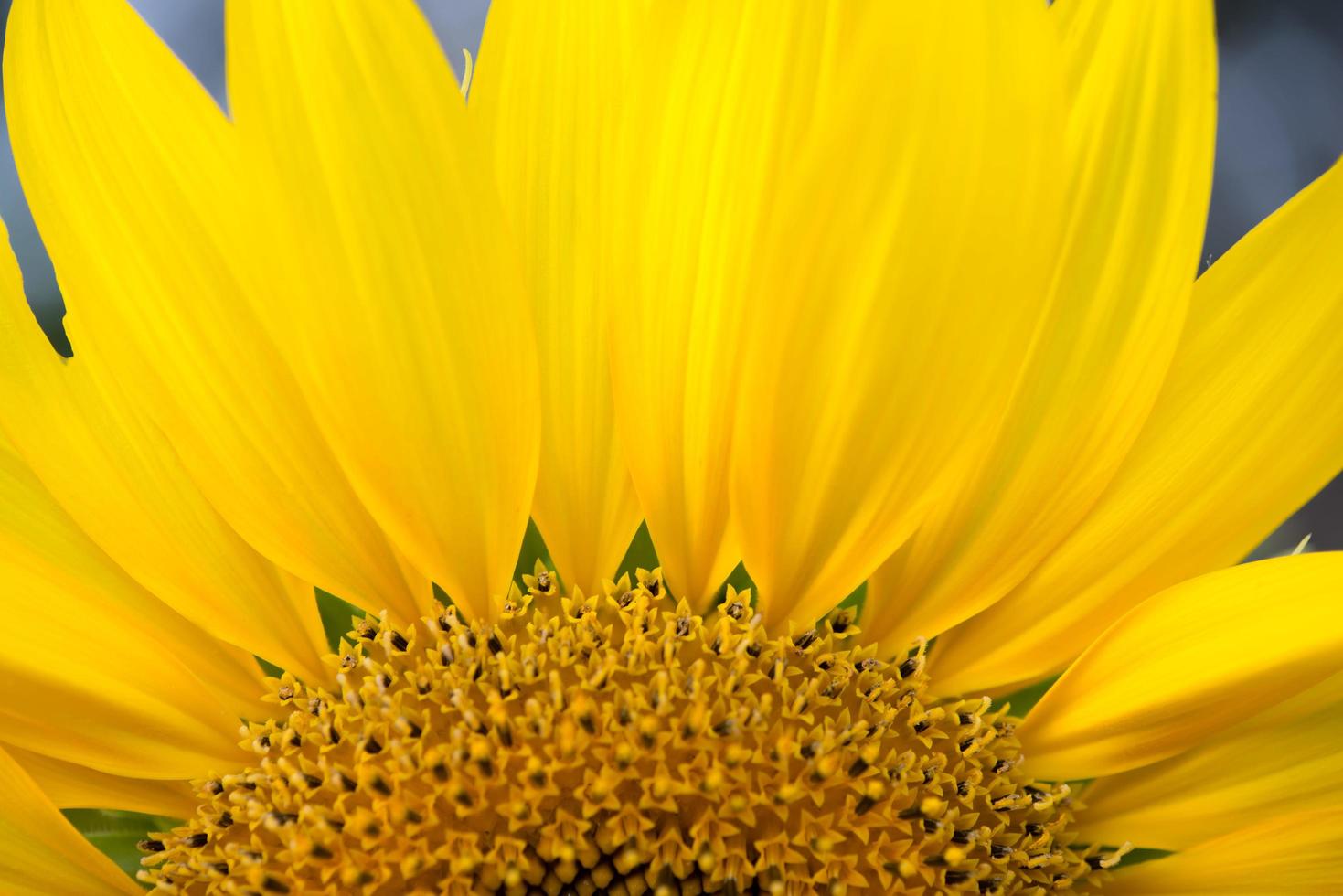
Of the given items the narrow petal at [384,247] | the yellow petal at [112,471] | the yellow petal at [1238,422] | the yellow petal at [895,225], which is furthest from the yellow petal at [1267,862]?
the yellow petal at [112,471]

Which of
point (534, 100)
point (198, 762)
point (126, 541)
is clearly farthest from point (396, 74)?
point (198, 762)

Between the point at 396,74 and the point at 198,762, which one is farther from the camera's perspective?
the point at 198,762

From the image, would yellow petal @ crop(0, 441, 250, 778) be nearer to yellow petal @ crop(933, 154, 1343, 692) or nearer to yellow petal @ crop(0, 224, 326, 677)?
yellow petal @ crop(0, 224, 326, 677)

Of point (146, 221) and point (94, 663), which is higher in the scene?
point (146, 221)

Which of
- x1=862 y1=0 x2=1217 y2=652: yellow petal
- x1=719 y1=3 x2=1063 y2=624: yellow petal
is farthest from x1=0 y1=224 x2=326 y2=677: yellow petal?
x1=862 y1=0 x2=1217 y2=652: yellow petal

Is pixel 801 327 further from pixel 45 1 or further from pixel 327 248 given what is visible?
pixel 45 1

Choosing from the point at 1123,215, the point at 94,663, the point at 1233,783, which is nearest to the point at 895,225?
the point at 1123,215

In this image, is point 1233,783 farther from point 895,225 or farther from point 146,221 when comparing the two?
point 146,221
